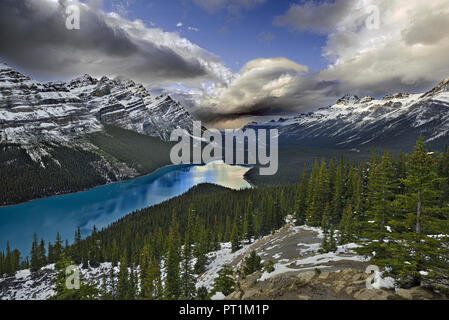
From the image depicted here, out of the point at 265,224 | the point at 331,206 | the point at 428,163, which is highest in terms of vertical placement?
the point at 428,163

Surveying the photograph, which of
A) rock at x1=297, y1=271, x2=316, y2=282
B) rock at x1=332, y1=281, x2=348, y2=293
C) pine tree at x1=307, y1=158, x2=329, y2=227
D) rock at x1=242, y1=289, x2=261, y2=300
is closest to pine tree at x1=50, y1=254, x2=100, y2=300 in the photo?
rock at x1=242, y1=289, x2=261, y2=300

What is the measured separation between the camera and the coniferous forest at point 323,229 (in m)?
13.4

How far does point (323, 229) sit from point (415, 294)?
114ft

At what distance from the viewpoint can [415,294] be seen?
1212cm

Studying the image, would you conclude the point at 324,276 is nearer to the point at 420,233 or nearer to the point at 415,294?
the point at 415,294

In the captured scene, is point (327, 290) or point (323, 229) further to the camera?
point (323, 229)

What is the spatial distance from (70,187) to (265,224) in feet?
636

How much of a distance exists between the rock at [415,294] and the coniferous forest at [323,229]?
72 centimetres

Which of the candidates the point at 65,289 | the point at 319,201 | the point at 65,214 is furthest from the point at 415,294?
the point at 65,214
